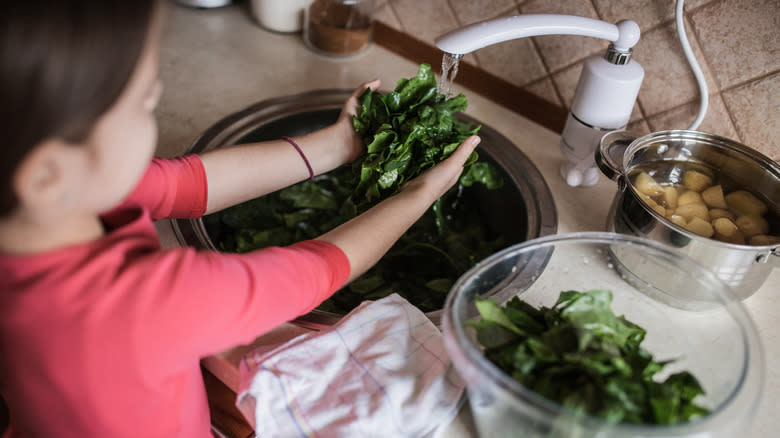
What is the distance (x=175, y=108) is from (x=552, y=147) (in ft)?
2.63

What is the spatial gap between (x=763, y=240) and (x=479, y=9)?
2.43 feet

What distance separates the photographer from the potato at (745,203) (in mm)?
889

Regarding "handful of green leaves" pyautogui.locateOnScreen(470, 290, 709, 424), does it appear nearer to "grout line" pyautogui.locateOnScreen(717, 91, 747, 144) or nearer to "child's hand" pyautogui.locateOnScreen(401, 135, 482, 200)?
"child's hand" pyautogui.locateOnScreen(401, 135, 482, 200)

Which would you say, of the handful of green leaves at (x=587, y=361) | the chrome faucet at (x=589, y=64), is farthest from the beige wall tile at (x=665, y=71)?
the handful of green leaves at (x=587, y=361)

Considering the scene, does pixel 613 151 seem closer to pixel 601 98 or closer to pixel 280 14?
pixel 601 98

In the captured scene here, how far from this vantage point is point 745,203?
900 mm

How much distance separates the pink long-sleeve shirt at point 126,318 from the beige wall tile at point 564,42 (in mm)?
758

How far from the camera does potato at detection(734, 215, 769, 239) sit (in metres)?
0.87

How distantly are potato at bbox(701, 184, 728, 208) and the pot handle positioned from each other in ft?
0.46

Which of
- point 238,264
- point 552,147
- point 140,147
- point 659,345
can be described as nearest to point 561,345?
point 659,345

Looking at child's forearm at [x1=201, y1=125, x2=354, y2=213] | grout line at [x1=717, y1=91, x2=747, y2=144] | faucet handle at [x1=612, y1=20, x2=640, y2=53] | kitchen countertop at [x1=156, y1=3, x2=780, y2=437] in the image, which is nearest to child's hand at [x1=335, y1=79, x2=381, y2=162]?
child's forearm at [x1=201, y1=125, x2=354, y2=213]

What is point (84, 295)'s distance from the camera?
54cm

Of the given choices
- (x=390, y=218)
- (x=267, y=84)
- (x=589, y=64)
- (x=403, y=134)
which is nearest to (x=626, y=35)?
(x=589, y=64)

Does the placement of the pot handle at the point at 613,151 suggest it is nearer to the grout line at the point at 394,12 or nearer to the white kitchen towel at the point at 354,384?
the white kitchen towel at the point at 354,384
